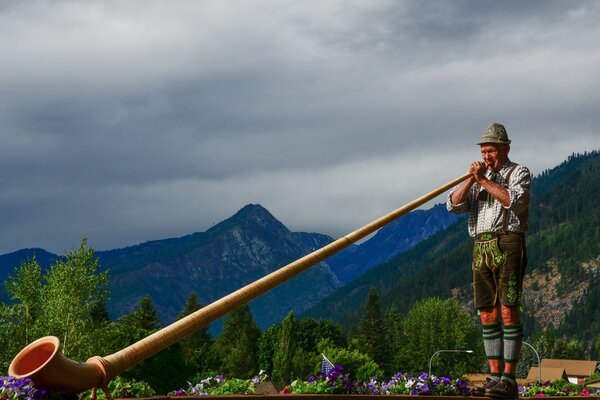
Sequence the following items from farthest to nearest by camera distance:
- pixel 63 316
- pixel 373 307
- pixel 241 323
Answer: pixel 373 307
pixel 241 323
pixel 63 316

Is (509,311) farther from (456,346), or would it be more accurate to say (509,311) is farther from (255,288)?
(456,346)

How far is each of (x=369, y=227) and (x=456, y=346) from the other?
105 metres

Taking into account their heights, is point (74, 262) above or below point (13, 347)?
above

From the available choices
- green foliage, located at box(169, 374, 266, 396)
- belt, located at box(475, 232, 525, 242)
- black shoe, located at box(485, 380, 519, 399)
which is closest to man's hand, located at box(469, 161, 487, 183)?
belt, located at box(475, 232, 525, 242)

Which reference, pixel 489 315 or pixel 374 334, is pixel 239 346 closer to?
pixel 374 334

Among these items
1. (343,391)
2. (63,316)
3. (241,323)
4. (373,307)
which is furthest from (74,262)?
(373,307)

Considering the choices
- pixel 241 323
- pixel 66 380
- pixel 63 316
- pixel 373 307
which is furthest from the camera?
pixel 373 307

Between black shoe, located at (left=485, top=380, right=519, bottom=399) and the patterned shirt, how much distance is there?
196 centimetres

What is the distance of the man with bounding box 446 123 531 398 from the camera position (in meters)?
11.2

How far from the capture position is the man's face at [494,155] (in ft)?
37.9

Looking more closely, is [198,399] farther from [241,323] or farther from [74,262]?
[241,323]

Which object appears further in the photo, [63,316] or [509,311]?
[63,316]

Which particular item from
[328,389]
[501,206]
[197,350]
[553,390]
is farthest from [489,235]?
[197,350]

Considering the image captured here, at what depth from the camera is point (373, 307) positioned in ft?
378
